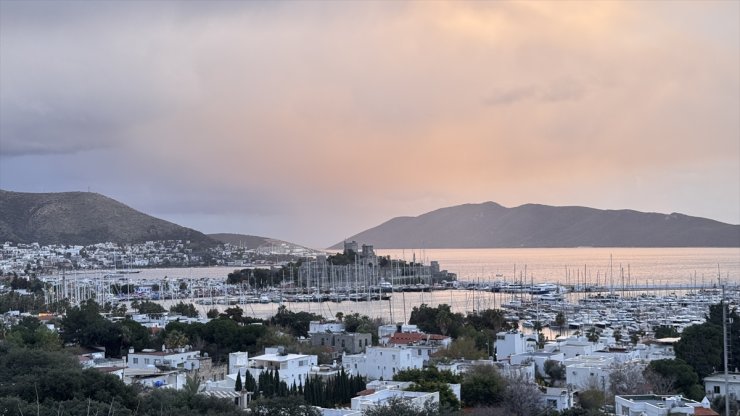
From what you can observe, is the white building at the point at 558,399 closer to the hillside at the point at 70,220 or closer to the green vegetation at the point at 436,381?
the green vegetation at the point at 436,381

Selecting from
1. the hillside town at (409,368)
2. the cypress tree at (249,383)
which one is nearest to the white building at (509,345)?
the hillside town at (409,368)

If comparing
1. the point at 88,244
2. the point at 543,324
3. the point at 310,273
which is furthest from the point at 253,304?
the point at 88,244

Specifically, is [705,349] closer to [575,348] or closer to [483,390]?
[575,348]

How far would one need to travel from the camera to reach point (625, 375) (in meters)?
29.5

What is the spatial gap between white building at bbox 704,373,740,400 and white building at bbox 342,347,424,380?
10.6m

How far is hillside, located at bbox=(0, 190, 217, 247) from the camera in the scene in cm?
15325

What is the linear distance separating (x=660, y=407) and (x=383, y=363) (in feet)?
47.5

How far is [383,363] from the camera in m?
35.3

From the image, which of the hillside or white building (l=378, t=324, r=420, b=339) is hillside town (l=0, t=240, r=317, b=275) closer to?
the hillside

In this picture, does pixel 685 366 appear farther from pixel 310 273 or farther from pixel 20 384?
pixel 310 273

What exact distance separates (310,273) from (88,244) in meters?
66.3

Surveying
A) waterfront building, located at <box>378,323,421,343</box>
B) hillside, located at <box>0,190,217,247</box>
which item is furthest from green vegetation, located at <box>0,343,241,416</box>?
hillside, located at <box>0,190,217,247</box>

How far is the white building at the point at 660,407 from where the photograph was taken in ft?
72.9

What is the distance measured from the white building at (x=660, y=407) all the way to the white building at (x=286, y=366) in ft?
40.0
